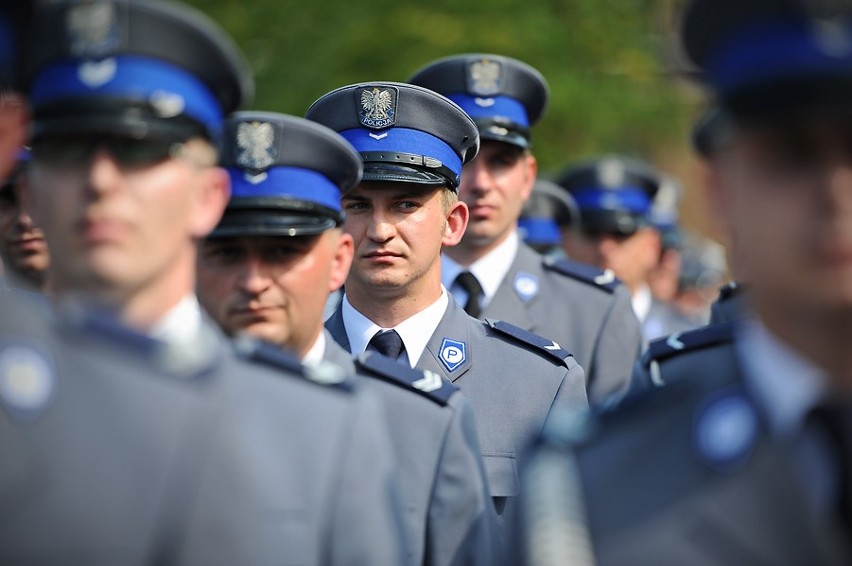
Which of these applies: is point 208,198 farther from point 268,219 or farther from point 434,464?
point 434,464

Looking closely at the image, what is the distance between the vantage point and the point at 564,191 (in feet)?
34.2

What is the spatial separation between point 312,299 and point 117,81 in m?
1.22

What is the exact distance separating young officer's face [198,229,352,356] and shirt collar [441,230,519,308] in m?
2.68

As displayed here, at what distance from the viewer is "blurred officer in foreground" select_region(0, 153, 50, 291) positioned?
584 centimetres

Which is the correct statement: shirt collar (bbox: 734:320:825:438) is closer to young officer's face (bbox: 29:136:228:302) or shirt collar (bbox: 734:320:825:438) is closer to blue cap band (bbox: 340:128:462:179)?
young officer's face (bbox: 29:136:228:302)

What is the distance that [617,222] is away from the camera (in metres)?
9.79

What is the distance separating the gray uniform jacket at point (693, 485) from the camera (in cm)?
261

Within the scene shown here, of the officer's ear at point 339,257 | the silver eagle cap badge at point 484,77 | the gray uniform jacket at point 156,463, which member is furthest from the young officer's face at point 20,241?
the gray uniform jacket at point 156,463

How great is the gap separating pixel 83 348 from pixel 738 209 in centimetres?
131

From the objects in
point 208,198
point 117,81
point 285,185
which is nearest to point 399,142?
point 285,185

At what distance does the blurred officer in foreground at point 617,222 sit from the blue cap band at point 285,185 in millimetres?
5517

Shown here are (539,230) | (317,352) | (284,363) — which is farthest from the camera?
(539,230)

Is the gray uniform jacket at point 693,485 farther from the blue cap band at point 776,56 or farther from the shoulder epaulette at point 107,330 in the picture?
the shoulder epaulette at point 107,330

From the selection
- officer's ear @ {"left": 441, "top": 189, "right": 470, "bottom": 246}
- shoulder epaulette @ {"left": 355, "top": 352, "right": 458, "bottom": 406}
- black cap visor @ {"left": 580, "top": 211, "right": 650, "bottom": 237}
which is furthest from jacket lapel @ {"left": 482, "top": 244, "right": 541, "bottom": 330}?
black cap visor @ {"left": 580, "top": 211, "right": 650, "bottom": 237}
